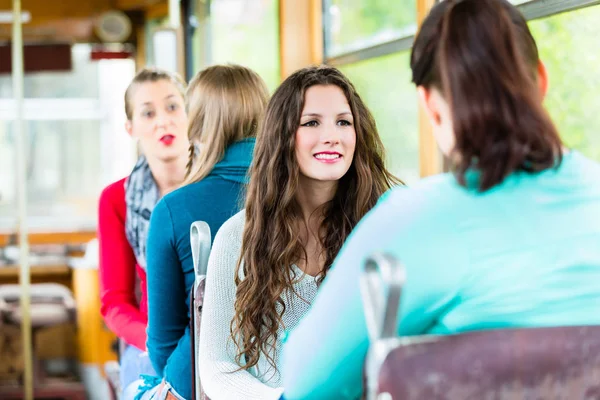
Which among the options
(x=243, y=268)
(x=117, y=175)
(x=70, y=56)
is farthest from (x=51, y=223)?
(x=243, y=268)

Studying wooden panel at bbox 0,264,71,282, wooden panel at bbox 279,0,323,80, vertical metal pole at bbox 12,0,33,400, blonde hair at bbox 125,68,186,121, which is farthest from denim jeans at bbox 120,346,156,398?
wooden panel at bbox 0,264,71,282

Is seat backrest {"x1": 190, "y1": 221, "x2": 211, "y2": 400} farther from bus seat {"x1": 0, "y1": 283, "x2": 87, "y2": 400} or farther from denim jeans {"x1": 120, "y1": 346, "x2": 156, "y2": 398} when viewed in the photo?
bus seat {"x1": 0, "y1": 283, "x2": 87, "y2": 400}

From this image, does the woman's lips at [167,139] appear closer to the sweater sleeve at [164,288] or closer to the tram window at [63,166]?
the sweater sleeve at [164,288]

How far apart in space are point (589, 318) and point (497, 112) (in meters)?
0.27

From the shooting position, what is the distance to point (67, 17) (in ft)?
20.6

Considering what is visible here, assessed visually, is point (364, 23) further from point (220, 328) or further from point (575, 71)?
point (220, 328)

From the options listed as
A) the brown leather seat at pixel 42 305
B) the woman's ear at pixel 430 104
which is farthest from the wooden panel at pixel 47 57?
the woman's ear at pixel 430 104

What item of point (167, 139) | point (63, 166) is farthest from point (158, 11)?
point (167, 139)

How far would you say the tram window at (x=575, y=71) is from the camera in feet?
7.92

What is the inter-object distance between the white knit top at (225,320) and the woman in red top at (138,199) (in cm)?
90

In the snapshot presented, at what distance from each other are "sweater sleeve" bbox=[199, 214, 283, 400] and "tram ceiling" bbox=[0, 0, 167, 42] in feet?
15.8

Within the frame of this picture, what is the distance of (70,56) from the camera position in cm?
634

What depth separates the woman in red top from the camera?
261 cm

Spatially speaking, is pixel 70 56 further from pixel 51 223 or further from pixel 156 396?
pixel 156 396
